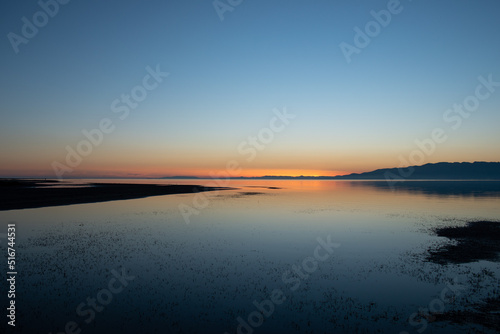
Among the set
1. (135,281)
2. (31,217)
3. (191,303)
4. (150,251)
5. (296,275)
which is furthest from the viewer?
(31,217)

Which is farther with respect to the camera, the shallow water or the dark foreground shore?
the dark foreground shore

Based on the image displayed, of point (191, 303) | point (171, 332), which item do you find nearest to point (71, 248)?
point (191, 303)

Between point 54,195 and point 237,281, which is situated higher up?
point 54,195

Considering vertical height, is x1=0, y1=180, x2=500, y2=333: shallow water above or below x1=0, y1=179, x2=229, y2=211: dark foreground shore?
below

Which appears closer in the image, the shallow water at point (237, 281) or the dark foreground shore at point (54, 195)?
the shallow water at point (237, 281)

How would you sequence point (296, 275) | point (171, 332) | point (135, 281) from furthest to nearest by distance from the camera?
1. point (296, 275)
2. point (135, 281)
3. point (171, 332)

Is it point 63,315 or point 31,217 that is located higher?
point 31,217

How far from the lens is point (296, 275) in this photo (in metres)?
20.5

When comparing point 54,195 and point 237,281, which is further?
point 54,195

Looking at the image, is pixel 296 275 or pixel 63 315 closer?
pixel 63 315

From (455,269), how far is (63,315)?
79.8ft

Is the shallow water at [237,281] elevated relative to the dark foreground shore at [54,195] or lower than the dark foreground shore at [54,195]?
lower

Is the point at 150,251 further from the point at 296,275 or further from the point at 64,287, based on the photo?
the point at 296,275

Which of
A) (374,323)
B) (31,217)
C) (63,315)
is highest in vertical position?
(31,217)
